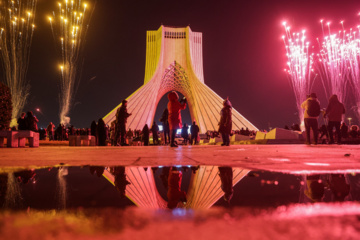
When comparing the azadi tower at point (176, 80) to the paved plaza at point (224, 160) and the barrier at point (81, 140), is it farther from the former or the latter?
the paved plaza at point (224, 160)

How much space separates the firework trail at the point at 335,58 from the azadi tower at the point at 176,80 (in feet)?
39.8

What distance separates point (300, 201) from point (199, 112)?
1269 inches

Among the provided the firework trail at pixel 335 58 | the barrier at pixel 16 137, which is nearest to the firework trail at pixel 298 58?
the firework trail at pixel 335 58

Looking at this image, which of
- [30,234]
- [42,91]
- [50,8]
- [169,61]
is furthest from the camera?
[42,91]

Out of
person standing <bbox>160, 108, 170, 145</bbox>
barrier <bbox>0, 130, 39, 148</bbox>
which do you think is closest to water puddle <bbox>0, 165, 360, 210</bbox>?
person standing <bbox>160, 108, 170, 145</bbox>

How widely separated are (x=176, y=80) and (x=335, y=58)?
2486 centimetres

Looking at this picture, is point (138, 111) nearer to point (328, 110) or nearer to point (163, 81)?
point (163, 81)

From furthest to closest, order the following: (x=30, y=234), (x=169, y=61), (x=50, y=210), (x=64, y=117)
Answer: (x=169, y=61) < (x=64, y=117) < (x=50, y=210) < (x=30, y=234)

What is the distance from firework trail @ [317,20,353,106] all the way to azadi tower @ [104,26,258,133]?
12135mm

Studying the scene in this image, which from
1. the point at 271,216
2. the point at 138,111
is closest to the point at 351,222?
the point at 271,216

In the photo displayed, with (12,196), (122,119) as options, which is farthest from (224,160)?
(122,119)

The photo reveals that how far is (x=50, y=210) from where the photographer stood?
1.90ft

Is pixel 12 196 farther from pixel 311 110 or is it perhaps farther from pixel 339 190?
pixel 311 110

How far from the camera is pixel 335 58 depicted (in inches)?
704
